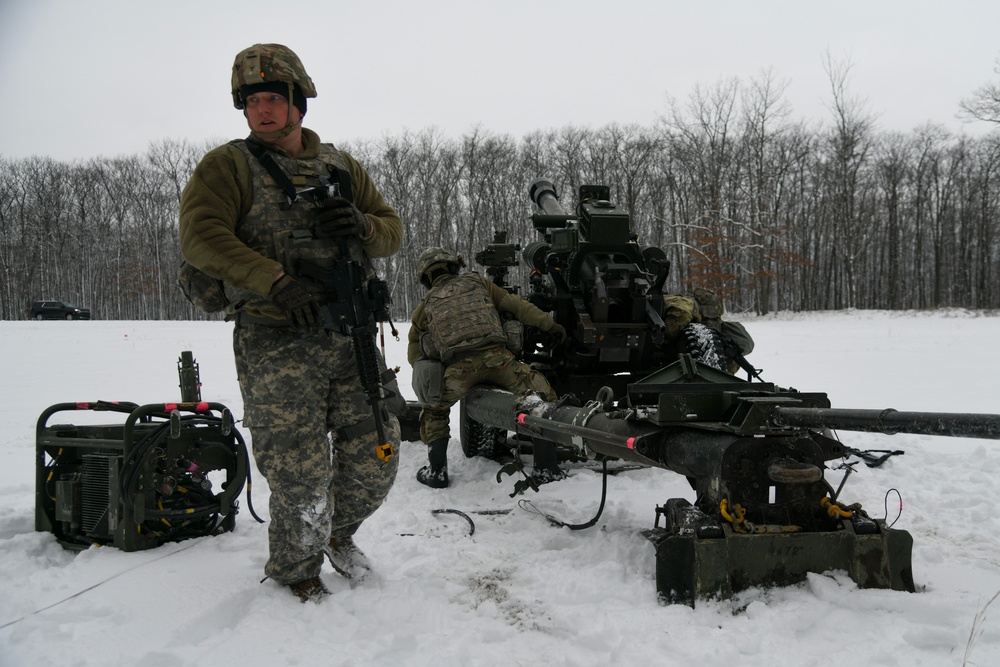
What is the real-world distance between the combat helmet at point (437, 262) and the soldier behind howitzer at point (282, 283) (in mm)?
2411

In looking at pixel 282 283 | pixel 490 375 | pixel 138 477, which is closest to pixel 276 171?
pixel 282 283

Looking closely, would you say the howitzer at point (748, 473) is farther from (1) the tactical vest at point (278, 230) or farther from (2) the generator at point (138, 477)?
(2) the generator at point (138, 477)

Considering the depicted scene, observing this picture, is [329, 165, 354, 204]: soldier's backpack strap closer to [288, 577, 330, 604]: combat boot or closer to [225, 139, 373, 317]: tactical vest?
[225, 139, 373, 317]: tactical vest

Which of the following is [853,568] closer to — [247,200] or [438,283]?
[247,200]

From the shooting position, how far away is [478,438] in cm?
582

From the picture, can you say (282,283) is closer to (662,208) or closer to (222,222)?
(222,222)

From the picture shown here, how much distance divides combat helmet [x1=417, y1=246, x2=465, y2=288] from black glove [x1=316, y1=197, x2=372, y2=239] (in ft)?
8.30

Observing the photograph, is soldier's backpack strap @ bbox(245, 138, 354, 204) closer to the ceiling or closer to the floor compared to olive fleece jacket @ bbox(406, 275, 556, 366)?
closer to the ceiling

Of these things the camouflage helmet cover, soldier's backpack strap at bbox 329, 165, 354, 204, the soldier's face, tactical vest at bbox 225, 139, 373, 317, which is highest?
the camouflage helmet cover

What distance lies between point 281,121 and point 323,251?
583 millimetres

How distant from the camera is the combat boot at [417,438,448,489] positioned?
5.14 meters

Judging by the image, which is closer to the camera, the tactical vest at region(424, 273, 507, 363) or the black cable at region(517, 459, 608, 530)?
the black cable at region(517, 459, 608, 530)

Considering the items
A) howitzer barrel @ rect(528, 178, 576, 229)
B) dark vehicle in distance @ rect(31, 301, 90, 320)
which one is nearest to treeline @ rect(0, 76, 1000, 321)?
dark vehicle in distance @ rect(31, 301, 90, 320)

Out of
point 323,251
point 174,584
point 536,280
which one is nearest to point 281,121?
point 323,251
